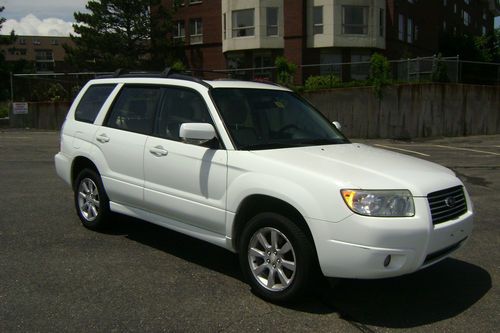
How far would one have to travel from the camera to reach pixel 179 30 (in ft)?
142

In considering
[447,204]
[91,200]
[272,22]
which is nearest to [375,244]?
[447,204]

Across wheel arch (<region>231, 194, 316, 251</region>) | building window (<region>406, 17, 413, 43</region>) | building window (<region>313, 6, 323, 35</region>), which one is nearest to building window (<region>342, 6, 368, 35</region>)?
building window (<region>313, 6, 323, 35</region>)

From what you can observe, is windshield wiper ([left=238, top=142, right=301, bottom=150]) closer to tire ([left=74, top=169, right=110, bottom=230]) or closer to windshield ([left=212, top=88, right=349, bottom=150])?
windshield ([left=212, top=88, right=349, bottom=150])

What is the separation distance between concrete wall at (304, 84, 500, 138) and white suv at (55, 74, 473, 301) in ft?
56.2

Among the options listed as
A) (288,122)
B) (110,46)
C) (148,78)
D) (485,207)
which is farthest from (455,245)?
(110,46)

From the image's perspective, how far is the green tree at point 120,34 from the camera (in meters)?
40.9

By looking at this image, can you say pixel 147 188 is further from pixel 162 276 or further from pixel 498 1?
pixel 498 1

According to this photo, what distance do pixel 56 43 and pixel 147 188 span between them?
12889 centimetres

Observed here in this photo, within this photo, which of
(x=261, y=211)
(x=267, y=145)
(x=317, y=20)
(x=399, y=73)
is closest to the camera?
(x=261, y=211)

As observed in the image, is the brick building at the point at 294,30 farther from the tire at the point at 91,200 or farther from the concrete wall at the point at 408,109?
the tire at the point at 91,200

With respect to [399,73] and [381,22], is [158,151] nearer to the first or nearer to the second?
[399,73]

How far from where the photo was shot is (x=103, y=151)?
19.4 feet

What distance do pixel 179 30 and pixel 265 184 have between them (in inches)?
1610

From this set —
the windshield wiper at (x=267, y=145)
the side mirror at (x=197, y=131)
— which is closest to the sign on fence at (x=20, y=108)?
the side mirror at (x=197, y=131)
